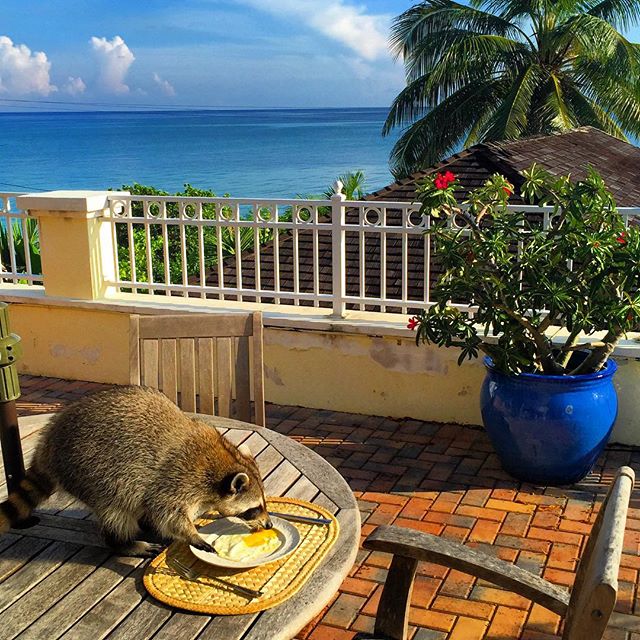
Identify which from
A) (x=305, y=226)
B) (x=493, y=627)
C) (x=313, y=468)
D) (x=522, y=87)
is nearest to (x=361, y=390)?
(x=305, y=226)

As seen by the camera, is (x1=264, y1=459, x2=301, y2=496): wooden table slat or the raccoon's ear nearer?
the raccoon's ear

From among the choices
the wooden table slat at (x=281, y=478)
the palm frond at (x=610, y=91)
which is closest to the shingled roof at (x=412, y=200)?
the wooden table slat at (x=281, y=478)

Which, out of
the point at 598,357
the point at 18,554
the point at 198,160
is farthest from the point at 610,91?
the point at 198,160

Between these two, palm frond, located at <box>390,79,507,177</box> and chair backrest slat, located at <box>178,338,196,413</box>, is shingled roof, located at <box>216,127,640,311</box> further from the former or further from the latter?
palm frond, located at <box>390,79,507,177</box>

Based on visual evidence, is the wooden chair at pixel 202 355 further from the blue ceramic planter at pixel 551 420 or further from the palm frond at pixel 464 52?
the palm frond at pixel 464 52

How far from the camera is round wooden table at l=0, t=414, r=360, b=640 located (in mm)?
2104

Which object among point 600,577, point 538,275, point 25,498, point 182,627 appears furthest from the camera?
point 538,275

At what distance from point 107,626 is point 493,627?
2.04 metres

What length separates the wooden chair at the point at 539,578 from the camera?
175 cm

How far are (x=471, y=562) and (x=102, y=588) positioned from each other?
1020 millimetres

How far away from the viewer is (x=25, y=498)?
2.48 m

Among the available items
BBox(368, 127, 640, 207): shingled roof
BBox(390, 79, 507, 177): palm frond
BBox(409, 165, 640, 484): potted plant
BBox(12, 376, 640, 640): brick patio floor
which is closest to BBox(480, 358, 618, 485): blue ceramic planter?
BBox(409, 165, 640, 484): potted plant

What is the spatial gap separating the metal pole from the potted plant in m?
2.89

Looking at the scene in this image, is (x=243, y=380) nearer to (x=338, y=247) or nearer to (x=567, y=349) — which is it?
(x=567, y=349)
